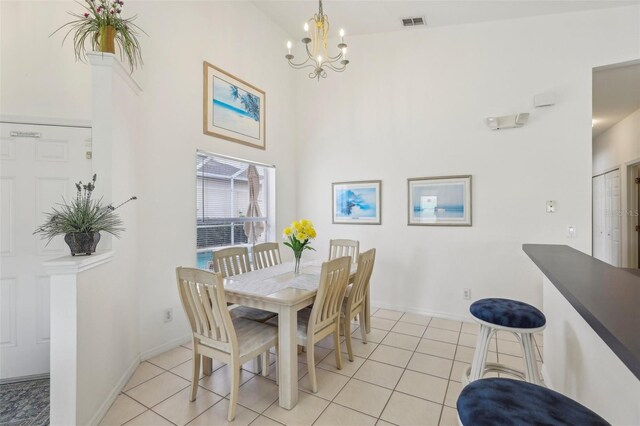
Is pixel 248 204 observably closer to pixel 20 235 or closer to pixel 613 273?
pixel 20 235

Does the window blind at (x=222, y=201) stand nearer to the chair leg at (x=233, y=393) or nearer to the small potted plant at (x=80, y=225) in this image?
the small potted plant at (x=80, y=225)

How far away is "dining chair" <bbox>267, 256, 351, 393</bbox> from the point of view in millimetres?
2125

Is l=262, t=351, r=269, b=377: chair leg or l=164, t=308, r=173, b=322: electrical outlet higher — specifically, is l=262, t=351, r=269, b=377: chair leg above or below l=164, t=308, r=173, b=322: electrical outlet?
below

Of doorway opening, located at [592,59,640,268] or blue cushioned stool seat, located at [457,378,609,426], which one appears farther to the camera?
doorway opening, located at [592,59,640,268]

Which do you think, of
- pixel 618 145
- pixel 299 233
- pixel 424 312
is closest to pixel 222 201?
pixel 299 233

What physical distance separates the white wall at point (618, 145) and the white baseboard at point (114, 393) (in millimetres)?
7062

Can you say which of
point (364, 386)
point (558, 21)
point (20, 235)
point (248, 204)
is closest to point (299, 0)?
point (248, 204)

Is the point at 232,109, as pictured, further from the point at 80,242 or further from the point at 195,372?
the point at 195,372

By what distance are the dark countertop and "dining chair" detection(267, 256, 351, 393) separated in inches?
51.1

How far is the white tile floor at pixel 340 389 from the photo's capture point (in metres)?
1.90

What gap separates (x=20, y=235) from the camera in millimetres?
2283

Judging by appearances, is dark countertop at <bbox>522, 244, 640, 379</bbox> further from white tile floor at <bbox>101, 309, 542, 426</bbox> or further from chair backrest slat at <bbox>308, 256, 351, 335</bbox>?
chair backrest slat at <bbox>308, 256, 351, 335</bbox>

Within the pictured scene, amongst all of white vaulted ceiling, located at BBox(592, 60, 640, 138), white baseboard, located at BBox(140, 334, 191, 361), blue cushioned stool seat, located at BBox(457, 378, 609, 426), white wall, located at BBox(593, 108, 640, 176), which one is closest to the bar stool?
blue cushioned stool seat, located at BBox(457, 378, 609, 426)

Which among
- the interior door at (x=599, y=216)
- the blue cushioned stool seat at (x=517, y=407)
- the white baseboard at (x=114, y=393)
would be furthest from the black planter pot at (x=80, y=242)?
the interior door at (x=599, y=216)
